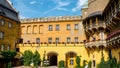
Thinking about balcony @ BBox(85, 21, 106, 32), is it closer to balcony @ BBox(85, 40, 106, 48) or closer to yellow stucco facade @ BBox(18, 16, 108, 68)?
balcony @ BBox(85, 40, 106, 48)

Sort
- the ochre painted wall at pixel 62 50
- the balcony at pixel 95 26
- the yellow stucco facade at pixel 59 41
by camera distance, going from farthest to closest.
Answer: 1. the yellow stucco facade at pixel 59 41
2. the ochre painted wall at pixel 62 50
3. the balcony at pixel 95 26

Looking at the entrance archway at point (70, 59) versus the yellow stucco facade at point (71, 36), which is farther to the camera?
the entrance archway at point (70, 59)

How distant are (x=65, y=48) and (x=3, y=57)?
14510mm

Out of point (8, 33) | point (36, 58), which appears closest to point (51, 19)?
point (8, 33)

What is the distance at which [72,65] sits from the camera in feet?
171

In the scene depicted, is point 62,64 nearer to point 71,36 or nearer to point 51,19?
point 71,36

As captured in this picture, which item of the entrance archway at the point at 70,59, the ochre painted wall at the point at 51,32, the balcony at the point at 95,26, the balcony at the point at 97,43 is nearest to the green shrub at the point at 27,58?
the ochre painted wall at the point at 51,32

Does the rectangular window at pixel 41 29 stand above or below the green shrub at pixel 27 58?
above

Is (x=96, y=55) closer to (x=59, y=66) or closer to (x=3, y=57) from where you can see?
(x=59, y=66)

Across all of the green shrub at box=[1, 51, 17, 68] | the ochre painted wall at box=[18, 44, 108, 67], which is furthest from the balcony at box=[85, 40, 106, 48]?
the green shrub at box=[1, 51, 17, 68]

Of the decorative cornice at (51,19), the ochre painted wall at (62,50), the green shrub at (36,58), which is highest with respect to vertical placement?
the decorative cornice at (51,19)

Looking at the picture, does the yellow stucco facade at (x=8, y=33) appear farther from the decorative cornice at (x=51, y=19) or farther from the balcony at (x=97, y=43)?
the balcony at (x=97, y=43)

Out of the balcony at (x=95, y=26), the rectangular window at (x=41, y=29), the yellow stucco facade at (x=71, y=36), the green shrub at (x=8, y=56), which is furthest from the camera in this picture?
the rectangular window at (x=41, y=29)

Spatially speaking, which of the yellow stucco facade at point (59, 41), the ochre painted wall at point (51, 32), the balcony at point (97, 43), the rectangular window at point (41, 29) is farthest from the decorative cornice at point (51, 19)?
the balcony at point (97, 43)
